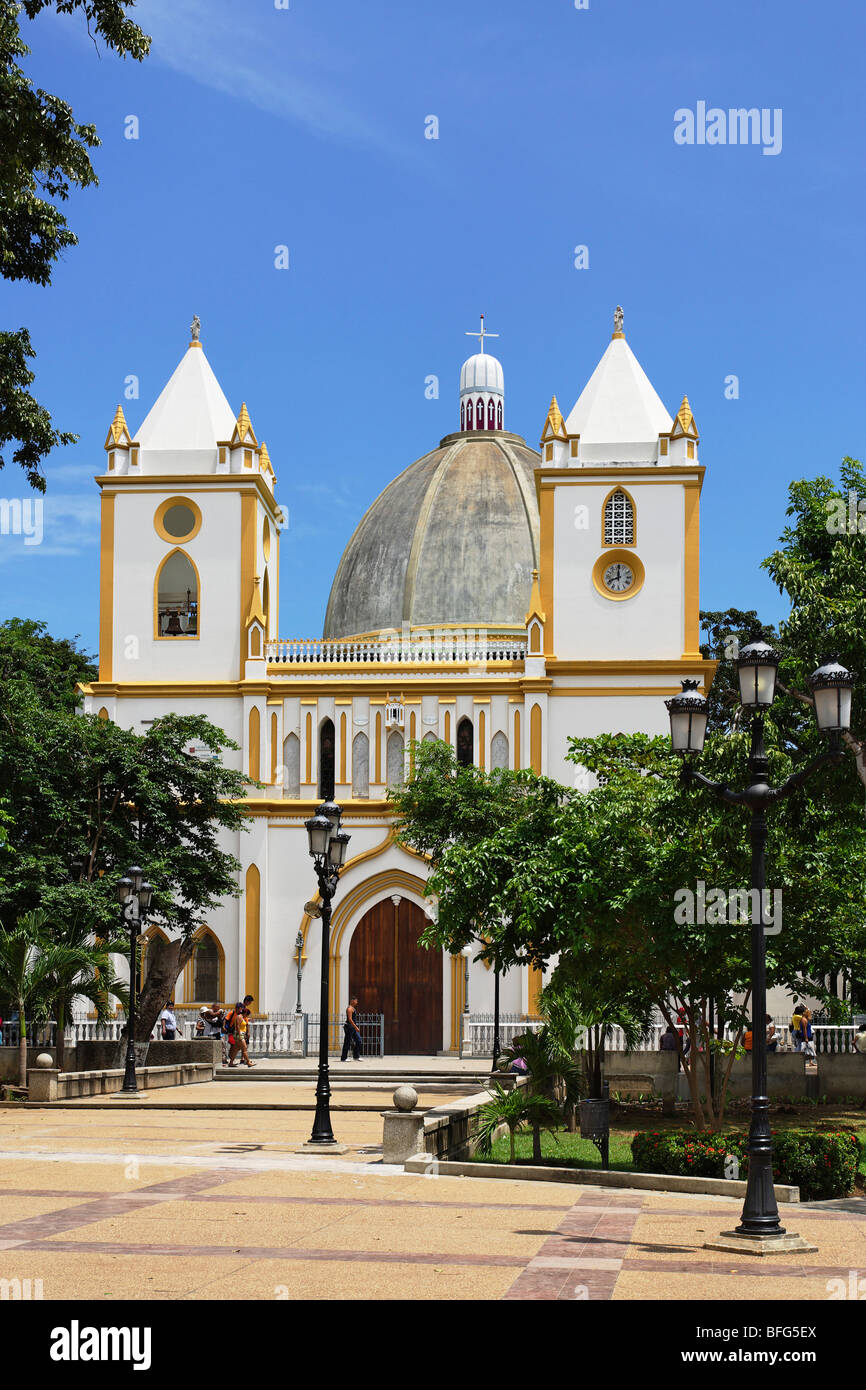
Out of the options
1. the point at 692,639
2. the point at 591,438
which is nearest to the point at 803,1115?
the point at 692,639

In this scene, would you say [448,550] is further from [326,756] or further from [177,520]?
[326,756]

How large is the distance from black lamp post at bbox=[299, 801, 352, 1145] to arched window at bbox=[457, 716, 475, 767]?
63.9 feet

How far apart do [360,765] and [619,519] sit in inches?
337

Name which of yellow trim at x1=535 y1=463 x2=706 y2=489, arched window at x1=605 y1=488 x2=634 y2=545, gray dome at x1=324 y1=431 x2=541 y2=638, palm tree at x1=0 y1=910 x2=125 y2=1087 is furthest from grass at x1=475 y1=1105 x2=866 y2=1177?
gray dome at x1=324 y1=431 x2=541 y2=638

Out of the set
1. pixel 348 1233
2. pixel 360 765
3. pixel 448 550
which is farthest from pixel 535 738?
pixel 348 1233

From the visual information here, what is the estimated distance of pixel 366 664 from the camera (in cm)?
3966

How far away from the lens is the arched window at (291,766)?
39.1 m

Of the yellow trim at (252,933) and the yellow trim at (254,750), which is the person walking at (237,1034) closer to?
the yellow trim at (252,933)

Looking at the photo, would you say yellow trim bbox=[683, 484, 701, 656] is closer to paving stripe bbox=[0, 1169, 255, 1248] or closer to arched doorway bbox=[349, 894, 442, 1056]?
arched doorway bbox=[349, 894, 442, 1056]

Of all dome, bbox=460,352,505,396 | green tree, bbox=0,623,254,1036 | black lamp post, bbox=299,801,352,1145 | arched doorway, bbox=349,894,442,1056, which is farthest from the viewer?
dome, bbox=460,352,505,396

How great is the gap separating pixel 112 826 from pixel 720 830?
1646cm

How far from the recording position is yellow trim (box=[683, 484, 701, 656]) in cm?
3888

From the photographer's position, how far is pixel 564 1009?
17594 millimetres
